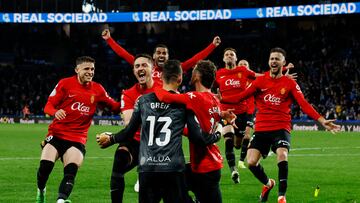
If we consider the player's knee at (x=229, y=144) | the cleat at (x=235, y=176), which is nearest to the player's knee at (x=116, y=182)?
the cleat at (x=235, y=176)

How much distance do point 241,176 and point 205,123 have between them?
8222 millimetres

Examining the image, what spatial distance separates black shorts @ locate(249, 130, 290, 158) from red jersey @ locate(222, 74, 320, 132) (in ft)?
0.28

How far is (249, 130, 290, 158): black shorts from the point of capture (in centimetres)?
1200

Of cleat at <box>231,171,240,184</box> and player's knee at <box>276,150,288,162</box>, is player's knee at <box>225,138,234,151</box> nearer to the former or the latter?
cleat at <box>231,171,240,184</box>

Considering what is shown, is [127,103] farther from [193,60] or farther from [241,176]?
[241,176]

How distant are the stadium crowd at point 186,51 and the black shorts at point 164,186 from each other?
31.9 metres

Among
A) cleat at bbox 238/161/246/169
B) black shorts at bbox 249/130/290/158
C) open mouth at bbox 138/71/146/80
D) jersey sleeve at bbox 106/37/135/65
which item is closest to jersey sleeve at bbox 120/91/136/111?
open mouth at bbox 138/71/146/80

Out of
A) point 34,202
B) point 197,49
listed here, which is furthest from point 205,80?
point 197,49

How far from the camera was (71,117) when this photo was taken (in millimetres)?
11172

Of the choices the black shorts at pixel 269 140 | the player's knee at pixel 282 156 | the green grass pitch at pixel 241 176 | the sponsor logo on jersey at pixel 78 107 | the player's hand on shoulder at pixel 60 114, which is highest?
the sponsor logo on jersey at pixel 78 107

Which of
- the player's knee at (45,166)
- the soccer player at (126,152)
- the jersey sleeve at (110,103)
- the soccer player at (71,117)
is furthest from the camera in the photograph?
the jersey sleeve at (110,103)

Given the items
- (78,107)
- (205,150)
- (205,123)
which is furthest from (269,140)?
(205,123)

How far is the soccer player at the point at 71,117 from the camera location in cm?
1096

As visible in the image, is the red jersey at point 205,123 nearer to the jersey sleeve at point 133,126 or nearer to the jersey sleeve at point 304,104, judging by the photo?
the jersey sleeve at point 133,126
